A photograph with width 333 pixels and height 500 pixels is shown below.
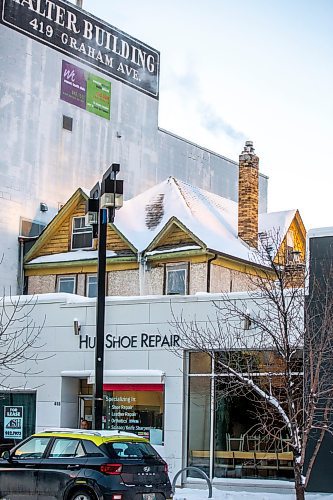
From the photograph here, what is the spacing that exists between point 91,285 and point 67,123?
8975 millimetres

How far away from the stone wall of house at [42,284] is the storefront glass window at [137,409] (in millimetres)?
9727

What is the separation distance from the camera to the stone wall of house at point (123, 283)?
103 feet

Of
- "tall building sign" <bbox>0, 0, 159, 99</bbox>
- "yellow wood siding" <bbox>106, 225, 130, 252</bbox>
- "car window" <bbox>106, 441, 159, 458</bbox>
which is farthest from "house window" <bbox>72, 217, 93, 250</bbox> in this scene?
"car window" <bbox>106, 441, 159, 458</bbox>

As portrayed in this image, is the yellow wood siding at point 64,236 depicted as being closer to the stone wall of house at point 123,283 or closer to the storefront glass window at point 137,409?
the stone wall of house at point 123,283

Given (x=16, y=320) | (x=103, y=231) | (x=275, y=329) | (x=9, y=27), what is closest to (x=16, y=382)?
(x=16, y=320)

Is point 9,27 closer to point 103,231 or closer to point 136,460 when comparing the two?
point 103,231

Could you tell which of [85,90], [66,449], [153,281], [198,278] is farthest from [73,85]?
[66,449]

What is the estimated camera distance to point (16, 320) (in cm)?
2564

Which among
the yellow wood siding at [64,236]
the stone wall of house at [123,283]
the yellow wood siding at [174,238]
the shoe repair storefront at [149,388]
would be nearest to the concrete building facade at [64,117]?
the yellow wood siding at [64,236]

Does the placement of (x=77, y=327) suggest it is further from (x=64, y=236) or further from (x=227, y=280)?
(x=64, y=236)

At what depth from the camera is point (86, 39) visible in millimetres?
39594

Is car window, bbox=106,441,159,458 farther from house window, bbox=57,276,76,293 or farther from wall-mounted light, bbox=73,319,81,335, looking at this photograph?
house window, bbox=57,276,76,293

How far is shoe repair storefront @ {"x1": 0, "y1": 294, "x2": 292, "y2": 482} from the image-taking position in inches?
880

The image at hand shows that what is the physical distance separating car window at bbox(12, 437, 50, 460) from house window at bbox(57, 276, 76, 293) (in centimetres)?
1554
